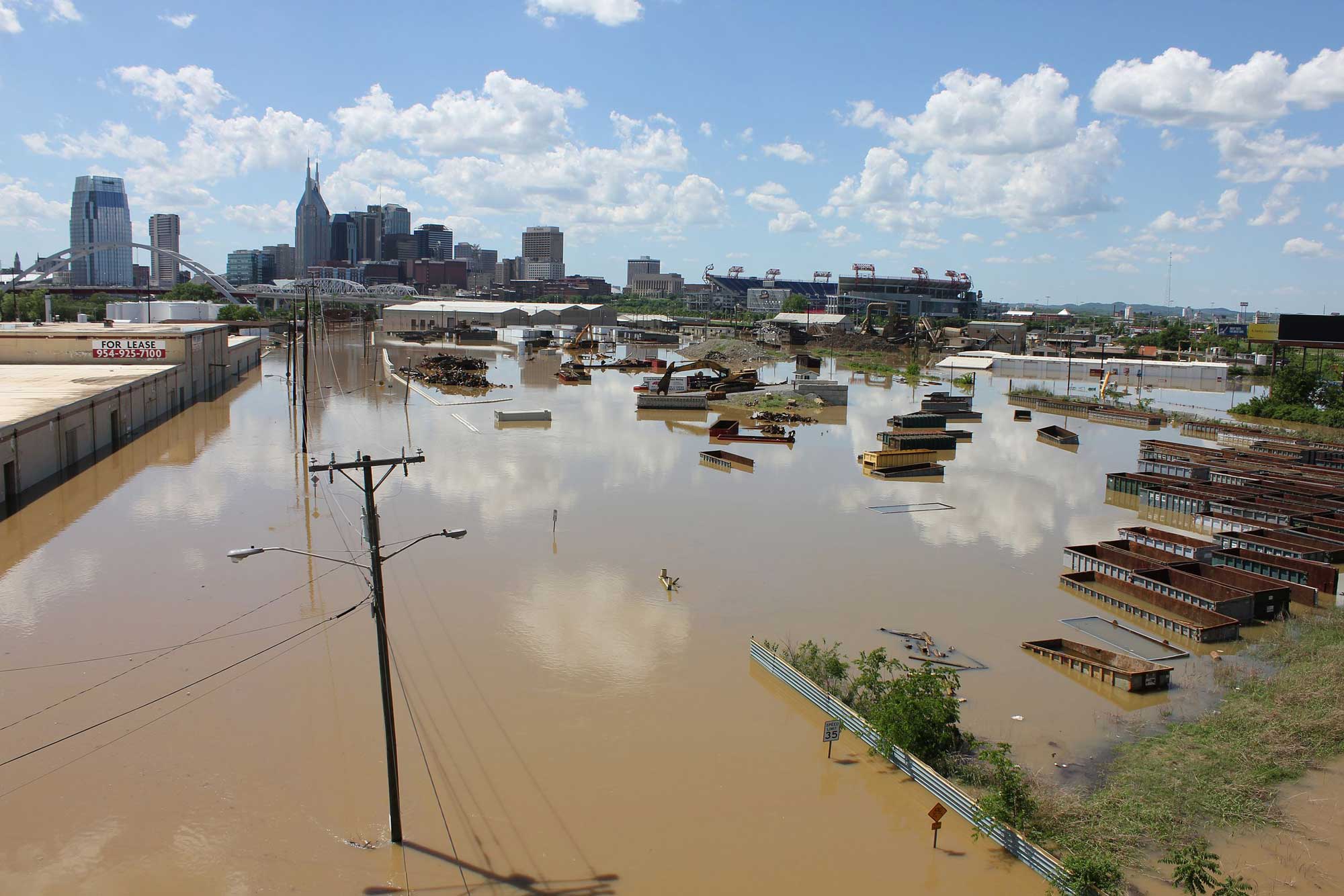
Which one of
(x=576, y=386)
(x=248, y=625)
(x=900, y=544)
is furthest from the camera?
(x=576, y=386)

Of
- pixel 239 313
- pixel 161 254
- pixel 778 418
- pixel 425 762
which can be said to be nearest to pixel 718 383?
pixel 778 418

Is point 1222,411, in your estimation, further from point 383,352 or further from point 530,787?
point 383,352

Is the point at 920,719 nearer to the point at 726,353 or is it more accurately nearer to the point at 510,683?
the point at 510,683

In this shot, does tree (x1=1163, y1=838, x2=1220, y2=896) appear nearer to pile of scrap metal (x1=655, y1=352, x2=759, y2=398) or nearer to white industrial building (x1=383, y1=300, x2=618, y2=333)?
pile of scrap metal (x1=655, y1=352, x2=759, y2=398)

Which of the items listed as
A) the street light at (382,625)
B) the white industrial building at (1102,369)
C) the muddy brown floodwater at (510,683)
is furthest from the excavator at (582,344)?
the street light at (382,625)

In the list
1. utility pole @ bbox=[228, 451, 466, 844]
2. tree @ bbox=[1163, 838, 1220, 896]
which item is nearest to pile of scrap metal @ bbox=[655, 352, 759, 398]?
utility pole @ bbox=[228, 451, 466, 844]

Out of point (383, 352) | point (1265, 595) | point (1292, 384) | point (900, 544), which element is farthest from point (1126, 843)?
point (383, 352)

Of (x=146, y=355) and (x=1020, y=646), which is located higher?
(x=146, y=355)

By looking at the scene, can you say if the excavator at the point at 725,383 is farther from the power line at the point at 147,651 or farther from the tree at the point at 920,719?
the tree at the point at 920,719
